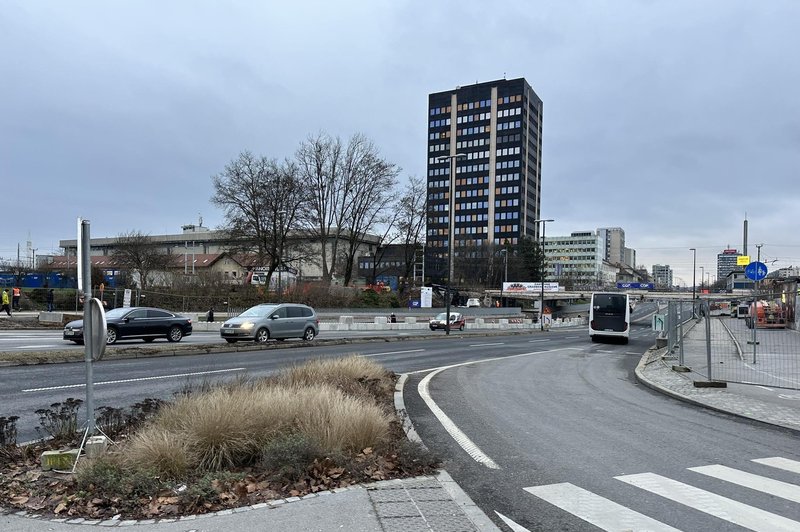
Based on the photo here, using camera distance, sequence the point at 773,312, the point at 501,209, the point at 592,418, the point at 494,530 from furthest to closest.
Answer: the point at 501,209
the point at 773,312
the point at 592,418
the point at 494,530

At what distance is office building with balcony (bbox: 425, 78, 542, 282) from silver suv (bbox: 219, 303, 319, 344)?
4311 inches

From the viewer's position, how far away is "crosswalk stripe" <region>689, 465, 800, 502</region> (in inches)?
198

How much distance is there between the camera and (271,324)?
2198 cm

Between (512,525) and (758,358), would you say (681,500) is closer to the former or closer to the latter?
(512,525)

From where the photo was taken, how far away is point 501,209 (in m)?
141

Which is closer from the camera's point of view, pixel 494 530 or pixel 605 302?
pixel 494 530

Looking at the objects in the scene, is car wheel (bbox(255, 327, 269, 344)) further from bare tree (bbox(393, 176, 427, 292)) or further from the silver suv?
bare tree (bbox(393, 176, 427, 292))

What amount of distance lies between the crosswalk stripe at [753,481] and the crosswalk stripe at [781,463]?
1.91 feet

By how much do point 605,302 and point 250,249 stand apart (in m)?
33.3

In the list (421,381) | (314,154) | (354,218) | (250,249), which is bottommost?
(421,381)

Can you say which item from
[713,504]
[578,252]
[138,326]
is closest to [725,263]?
[578,252]

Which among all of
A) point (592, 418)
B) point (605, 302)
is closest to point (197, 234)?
point (605, 302)

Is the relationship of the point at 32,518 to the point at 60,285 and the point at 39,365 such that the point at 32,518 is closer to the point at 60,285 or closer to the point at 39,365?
the point at 39,365

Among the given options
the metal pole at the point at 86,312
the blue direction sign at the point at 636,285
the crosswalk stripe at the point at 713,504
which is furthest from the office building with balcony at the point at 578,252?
the metal pole at the point at 86,312
